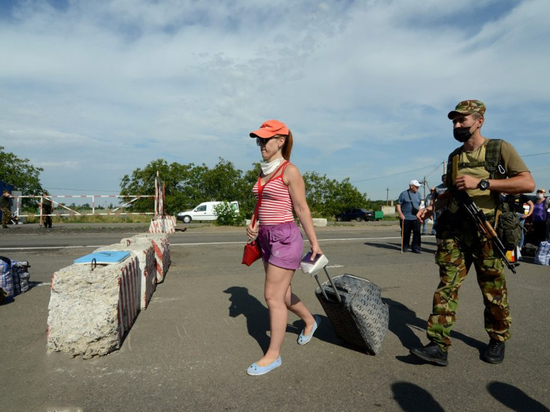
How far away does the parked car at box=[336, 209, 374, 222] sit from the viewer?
46.4 meters

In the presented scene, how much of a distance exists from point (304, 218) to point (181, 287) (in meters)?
3.66

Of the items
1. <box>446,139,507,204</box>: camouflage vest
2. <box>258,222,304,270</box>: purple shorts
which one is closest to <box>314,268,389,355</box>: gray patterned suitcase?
<box>258,222,304,270</box>: purple shorts

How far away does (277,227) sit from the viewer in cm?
329

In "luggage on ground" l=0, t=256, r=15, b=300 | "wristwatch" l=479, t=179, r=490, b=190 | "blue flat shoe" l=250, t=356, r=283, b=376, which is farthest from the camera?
"luggage on ground" l=0, t=256, r=15, b=300

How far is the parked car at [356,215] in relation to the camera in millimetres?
46438

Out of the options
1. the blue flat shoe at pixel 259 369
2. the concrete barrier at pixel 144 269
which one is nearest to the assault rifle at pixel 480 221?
the blue flat shoe at pixel 259 369

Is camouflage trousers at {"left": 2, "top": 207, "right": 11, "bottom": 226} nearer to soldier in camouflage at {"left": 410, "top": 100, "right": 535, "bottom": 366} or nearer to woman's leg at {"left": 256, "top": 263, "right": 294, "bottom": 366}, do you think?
woman's leg at {"left": 256, "top": 263, "right": 294, "bottom": 366}

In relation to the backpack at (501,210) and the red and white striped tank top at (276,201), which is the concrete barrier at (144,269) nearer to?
the red and white striped tank top at (276,201)

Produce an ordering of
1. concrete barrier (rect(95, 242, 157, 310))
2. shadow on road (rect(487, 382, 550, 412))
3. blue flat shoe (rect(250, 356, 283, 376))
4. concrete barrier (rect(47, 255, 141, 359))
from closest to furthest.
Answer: shadow on road (rect(487, 382, 550, 412)), blue flat shoe (rect(250, 356, 283, 376)), concrete barrier (rect(47, 255, 141, 359)), concrete barrier (rect(95, 242, 157, 310))

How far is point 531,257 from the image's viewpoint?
10.2m

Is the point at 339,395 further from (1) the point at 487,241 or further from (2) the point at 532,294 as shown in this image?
(2) the point at 532,294

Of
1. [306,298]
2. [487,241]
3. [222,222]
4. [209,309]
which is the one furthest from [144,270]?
[222,222]

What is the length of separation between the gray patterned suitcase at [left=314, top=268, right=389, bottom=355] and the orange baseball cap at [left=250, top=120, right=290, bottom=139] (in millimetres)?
1202

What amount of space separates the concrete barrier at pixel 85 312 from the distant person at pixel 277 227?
1.29 m
